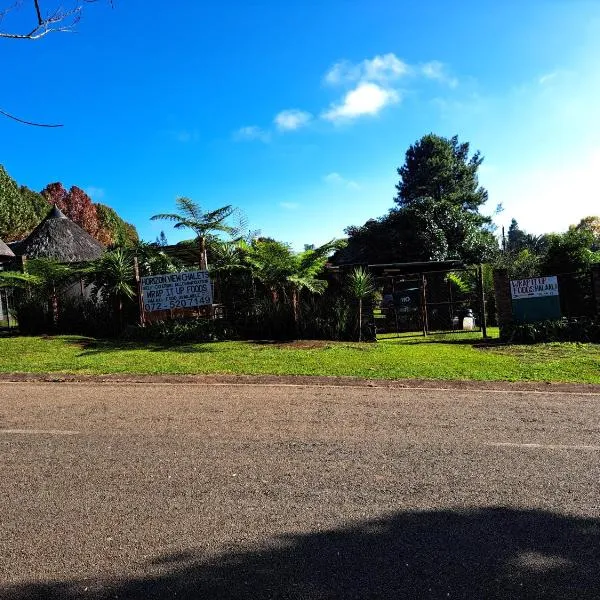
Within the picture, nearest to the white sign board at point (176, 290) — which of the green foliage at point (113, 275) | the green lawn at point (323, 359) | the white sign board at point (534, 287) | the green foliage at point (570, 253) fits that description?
the green foliage at point (113, 275)

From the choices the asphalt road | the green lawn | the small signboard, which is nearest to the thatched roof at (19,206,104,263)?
the green lawn

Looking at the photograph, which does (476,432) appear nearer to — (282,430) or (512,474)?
(512,474)

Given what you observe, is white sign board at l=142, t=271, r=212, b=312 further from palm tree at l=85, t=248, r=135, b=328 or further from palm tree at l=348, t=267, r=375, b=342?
palm tree at l=348, t=267, r=375, b=342

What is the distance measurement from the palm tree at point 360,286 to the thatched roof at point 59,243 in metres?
16.0

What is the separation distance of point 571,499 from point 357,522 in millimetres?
1671

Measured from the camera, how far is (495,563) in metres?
2.98

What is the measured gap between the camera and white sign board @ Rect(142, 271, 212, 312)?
613 inches

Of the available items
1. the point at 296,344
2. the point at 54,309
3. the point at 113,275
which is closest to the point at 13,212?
the point at 54,309

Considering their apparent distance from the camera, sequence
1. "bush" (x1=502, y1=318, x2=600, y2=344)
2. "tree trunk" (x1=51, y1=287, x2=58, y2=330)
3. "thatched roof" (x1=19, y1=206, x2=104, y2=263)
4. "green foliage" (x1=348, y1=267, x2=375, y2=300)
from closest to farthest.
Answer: "bush" (x1=502, y1=318, x2=600, y2=344), "green foliage" (x1=348, y1=267, x2=375, y2=300), "tree trunk" (x1=51, y1=287, x2=58, y2=330), "thatched roof" (x1=19, y1=206, x2=104, y2=263)

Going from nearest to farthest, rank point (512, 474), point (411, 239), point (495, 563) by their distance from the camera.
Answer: point (495, 563) < point (512, 474) < point (411, 239)

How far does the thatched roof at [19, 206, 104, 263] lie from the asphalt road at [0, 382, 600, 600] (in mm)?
21008

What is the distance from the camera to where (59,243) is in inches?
1023

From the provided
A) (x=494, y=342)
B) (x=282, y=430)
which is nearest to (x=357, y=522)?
(x=282, y=430)

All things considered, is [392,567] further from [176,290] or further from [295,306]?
[176,290]
